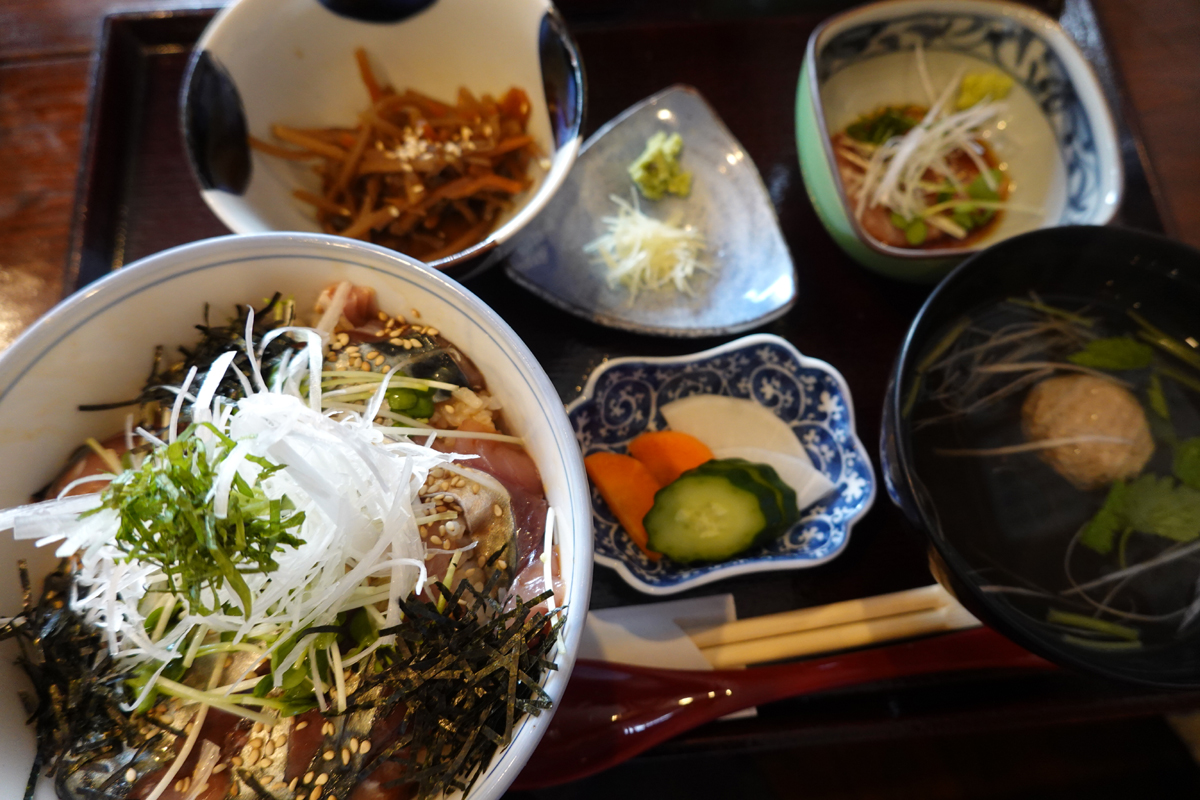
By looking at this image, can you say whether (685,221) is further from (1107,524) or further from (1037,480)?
(1107,524)

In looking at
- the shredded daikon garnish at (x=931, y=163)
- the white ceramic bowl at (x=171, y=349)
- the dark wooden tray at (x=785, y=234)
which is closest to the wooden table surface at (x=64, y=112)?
the dark wooden tray at (x=785, y=234)

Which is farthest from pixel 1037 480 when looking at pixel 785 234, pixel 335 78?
pixel 335 78

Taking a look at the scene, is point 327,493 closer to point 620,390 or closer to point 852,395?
point 620,390

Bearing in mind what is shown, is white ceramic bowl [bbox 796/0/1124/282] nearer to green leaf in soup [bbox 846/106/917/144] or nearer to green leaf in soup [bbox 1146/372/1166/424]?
green leaf in soup [bbox 846/106/917/144]

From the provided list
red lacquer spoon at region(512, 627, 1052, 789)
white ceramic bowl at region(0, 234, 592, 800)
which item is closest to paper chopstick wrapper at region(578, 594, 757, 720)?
red lacquer spoon at region(512, 627, 1052, 789)

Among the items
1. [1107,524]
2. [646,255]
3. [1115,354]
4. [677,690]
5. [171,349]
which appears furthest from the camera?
[646,255]

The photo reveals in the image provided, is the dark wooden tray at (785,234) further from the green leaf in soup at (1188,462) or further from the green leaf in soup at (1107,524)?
the green leaf in soup at (1188,462)

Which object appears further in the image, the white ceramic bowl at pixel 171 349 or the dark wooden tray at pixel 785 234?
the dark wooden tray at pixel 785 234
